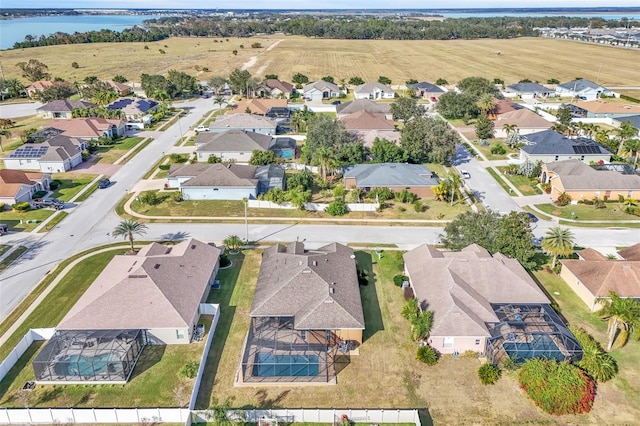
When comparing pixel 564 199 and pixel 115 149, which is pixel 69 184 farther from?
pixel 564 199

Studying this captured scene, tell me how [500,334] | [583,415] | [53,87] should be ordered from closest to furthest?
[583,415] → [500,334] → [53,87]

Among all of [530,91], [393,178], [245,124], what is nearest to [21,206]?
[245,124]

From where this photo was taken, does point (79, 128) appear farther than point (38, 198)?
Yes

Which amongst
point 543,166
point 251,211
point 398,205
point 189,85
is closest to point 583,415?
point 398,205

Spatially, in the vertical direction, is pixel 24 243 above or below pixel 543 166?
below

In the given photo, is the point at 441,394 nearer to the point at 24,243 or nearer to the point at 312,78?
the point at 24,243

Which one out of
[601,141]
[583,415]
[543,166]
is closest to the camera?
[583,415]

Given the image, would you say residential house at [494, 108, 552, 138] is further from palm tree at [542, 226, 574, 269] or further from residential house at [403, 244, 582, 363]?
residential house at [403, 244, 582, 363]
